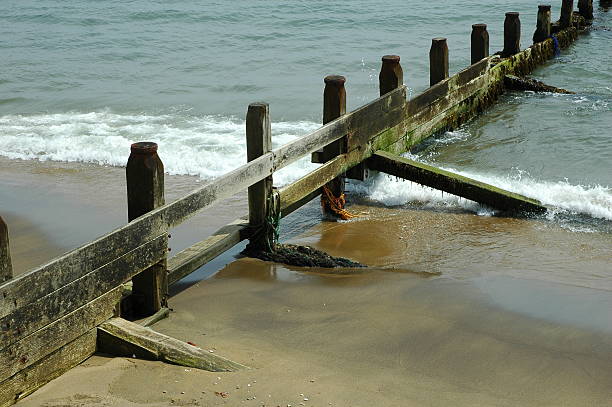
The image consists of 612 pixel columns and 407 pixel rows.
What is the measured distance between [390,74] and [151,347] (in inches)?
208

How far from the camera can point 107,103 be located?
15.7m

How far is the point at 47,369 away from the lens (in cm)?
494

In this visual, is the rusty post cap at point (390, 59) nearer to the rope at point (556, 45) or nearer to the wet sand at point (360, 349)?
the wet sand at point (360, 349)

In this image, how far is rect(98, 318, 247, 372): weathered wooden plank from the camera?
16.7ft

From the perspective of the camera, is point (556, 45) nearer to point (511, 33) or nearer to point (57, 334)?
point (511, 33)

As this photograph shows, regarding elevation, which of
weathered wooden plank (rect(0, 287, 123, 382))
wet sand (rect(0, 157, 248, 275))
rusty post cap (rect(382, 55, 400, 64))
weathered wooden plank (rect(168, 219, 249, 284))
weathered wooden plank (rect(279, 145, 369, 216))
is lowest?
wet sand (rect(0, 157, 248, 275))

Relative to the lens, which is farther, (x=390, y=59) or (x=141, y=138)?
(x=141, y=138)

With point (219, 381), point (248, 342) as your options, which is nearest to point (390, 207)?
point (248, 342)

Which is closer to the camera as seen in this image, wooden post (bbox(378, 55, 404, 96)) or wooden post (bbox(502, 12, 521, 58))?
wooden post (bbox(378, 55, 404, 96))

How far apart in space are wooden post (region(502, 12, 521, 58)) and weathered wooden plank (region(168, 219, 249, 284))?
357 inches

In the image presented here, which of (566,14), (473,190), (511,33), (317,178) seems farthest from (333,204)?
(566,14)

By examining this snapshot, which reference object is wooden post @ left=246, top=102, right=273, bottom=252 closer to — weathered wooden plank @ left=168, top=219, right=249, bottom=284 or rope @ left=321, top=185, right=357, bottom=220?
weathered wooden plank @ left=168, top=219, right=249, bottom=284

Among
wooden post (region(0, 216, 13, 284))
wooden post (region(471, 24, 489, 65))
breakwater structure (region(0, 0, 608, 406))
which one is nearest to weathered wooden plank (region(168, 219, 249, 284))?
breakwater structure (region(0, 0, 608, 406))

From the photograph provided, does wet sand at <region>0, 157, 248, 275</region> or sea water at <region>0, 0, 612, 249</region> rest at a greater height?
sea water at <region>0, 0, 612, 249</region>
